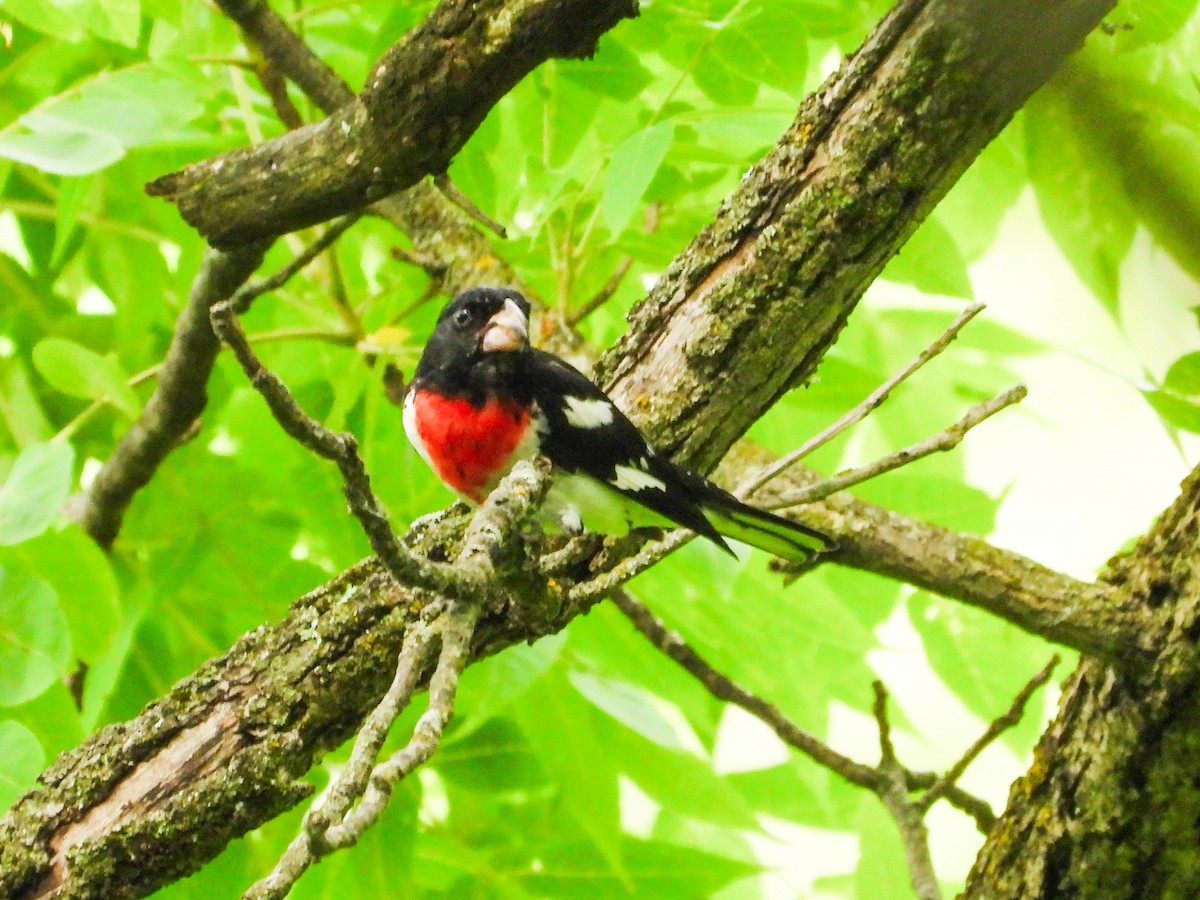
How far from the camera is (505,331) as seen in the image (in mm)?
1972

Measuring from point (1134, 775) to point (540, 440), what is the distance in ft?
3.33

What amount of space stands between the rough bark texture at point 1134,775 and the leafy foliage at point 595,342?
0.25 metres

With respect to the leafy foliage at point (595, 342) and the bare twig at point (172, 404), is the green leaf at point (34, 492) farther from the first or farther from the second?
the bare twig at point (172, 404)

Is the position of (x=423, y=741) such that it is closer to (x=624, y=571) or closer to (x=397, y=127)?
(x=624, y=571)

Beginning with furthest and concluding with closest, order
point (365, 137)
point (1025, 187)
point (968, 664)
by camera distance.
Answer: point (968, 664) < point (1025, 187) < point (365, 137)

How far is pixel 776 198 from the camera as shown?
1.71 meters

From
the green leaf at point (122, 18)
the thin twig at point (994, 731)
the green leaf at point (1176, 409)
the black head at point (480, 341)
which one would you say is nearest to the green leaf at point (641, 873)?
the thin twig at point (994, 731)

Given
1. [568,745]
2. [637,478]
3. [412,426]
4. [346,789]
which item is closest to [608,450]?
[637,478]

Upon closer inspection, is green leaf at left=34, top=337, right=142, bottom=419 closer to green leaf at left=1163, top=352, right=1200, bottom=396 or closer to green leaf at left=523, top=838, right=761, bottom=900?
green leaf at left=523, top=838, right=761, bottom=900

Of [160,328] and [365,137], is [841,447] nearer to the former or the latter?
[365,137]

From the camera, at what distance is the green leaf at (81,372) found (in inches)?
80.6

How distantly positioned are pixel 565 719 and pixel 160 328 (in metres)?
1.47

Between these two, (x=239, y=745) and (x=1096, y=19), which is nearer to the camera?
(x=1096, y=19)

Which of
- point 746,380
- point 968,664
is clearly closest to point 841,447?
point 968,664
